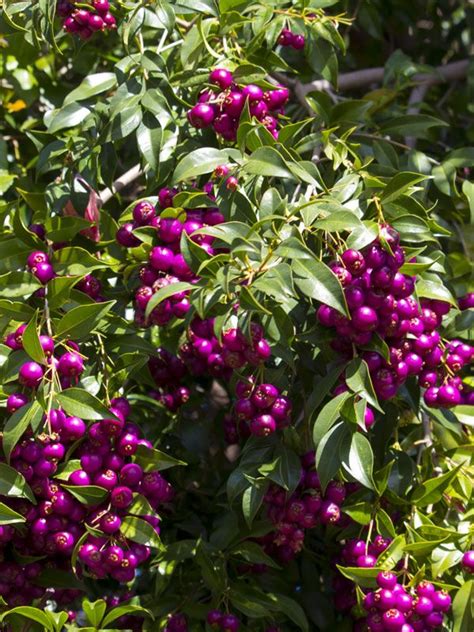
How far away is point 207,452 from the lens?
2471 mm

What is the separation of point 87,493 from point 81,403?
0.49 feet

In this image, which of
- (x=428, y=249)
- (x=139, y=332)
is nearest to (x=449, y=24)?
(x=428, y=249)

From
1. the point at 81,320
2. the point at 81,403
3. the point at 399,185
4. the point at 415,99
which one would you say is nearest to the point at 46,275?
the point at 81,320

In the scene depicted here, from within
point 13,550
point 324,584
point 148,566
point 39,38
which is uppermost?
point 39,38

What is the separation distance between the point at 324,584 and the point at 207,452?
38 cm

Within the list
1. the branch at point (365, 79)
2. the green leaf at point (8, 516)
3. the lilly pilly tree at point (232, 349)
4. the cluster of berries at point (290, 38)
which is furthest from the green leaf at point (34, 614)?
the cluster of berries at point (290, 38)

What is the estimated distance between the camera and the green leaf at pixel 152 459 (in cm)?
190

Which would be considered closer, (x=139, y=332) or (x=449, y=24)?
(x=139, y=332)

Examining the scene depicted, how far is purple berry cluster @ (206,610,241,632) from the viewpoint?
79.7 inches

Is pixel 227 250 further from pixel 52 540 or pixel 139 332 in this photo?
pixel 52 540

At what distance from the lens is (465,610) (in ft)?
6.41

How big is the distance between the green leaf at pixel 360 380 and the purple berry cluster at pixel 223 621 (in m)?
0.52

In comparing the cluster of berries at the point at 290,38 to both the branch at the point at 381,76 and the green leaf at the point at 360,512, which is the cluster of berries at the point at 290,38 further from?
the green leaf at the point at 360,512

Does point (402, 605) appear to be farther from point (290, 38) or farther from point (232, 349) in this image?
point (290, 38)
